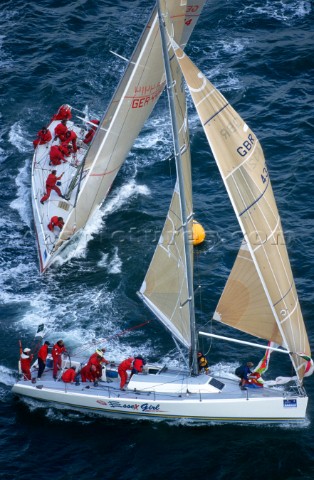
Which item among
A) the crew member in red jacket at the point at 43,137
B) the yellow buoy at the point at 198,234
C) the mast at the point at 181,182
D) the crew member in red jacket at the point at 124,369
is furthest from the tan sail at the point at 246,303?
the crew member in red jacket at the point at 43,137

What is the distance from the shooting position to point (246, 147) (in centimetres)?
3234

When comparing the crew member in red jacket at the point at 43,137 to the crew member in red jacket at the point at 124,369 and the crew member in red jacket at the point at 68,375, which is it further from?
the crew member in red jacket at the point at 124,369

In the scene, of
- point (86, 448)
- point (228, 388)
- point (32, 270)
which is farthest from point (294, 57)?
point (86, 448)

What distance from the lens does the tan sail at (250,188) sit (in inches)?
1249

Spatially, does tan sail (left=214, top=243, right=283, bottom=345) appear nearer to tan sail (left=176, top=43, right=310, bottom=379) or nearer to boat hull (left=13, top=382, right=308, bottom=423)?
tan sail (left=176, top=43, right=310, bottom=379)

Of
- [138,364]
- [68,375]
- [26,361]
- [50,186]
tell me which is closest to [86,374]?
[68,375]

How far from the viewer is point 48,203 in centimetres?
4725

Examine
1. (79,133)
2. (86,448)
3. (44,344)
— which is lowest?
(86,448)

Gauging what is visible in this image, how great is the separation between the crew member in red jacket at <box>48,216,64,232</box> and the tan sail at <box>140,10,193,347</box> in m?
9.64

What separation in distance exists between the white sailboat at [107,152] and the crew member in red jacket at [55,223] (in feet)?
0.80

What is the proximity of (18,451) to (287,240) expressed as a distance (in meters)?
17.2

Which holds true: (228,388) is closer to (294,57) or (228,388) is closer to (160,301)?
(160,301)

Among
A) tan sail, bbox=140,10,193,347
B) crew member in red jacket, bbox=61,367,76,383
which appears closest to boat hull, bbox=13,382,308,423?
crew member in red jacket, bbox=61,367,76,383

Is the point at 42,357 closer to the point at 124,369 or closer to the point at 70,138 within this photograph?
the point at 124,369
